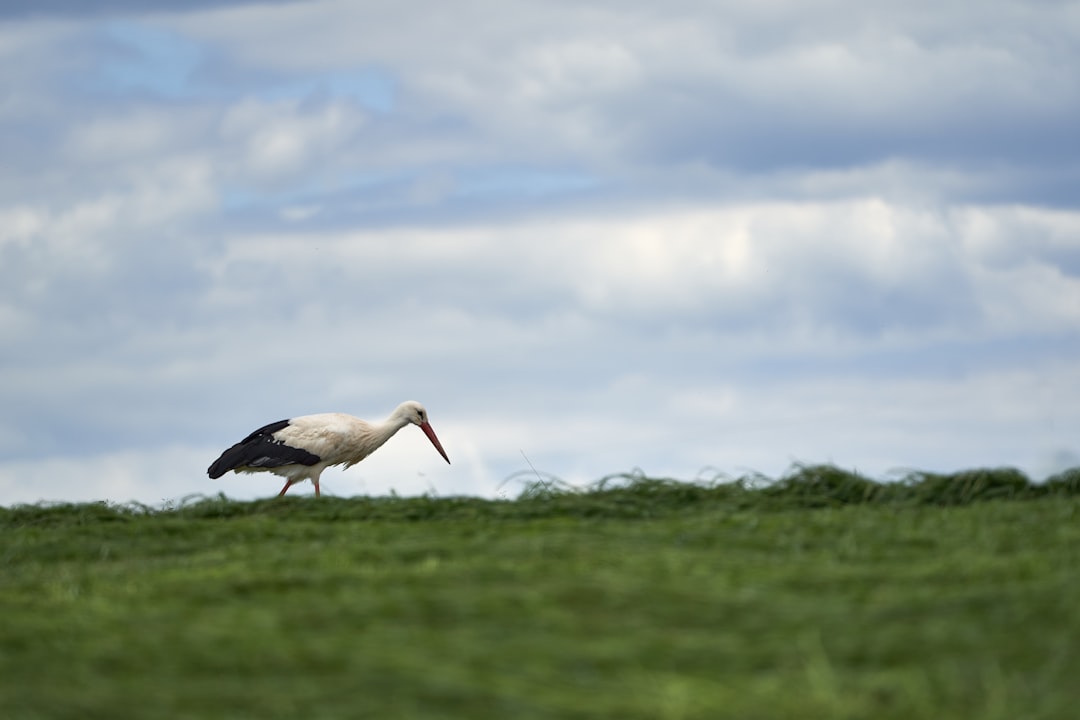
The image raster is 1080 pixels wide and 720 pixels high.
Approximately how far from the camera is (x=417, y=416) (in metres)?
17.4

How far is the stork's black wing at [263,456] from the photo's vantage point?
1600 centimetres

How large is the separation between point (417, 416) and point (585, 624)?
11.7 meters

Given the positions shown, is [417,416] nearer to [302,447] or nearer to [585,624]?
[302,447]

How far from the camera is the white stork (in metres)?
16.0

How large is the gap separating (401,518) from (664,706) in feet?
20.5

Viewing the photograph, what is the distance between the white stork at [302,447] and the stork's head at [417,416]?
0.53 meters

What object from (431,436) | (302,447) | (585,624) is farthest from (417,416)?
(585,624)

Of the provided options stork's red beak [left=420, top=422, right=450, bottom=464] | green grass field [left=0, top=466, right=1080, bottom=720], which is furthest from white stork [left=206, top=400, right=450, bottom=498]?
green grass field [left=0, top=466, right=1080, bottom=720]

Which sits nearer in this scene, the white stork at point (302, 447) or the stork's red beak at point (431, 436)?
the white stork at point (302, 447)

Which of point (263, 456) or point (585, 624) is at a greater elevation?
point (263, 456)

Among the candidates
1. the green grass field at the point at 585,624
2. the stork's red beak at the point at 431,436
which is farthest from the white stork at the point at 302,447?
the green grass field at the point at 585,624

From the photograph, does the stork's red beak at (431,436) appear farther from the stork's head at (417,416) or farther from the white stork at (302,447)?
the white stork at (302,447)

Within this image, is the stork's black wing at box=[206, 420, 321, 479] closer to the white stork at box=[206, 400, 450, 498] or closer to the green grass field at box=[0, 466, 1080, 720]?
the white stork at box=[206, 400, 450, 498]

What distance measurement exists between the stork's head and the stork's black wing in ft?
4.47
